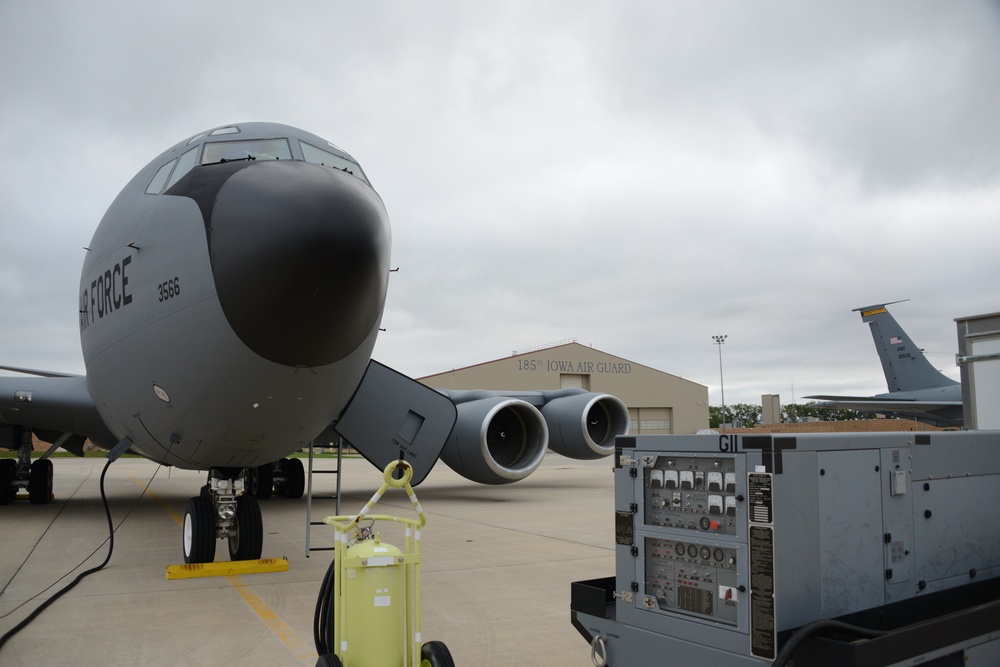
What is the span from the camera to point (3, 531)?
10180 mm

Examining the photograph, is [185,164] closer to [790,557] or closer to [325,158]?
[325,158]

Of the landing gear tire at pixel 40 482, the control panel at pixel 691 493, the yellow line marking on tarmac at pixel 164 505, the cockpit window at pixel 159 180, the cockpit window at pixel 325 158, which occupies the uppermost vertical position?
the cockpit window at pixel 325 158

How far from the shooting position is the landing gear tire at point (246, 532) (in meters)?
7.32

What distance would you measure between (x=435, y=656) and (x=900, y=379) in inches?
1111

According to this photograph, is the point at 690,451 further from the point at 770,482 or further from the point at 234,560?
the point at 234,560

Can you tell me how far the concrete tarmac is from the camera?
15.6 ft

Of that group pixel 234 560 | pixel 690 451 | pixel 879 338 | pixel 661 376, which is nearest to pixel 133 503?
pixel 234 560

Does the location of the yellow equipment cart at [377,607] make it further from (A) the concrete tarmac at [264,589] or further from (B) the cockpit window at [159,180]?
(B) the cockpit window at [159,180]

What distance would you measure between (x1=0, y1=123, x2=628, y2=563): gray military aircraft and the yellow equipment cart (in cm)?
203

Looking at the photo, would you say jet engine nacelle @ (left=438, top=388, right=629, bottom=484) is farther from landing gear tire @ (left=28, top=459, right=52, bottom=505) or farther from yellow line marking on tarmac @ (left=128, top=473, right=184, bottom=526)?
landing gear tire @ (left=28, top=459, right=52, bottom=505)

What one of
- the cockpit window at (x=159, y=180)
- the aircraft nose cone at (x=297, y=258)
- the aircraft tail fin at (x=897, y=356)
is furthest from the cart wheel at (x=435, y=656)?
Result: the aircraft tail fin at (x=897, y=356)

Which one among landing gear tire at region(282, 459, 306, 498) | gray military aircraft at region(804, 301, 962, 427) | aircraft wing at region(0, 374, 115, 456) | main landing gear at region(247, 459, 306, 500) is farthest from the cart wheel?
gray military aircraft at region(804, 301, 962, 427)

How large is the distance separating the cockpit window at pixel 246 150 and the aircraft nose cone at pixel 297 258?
34.7 inches

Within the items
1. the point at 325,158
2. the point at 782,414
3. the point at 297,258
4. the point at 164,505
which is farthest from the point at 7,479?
the point at 782,414
